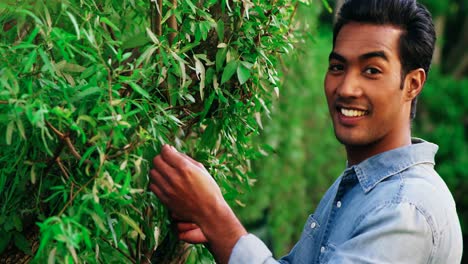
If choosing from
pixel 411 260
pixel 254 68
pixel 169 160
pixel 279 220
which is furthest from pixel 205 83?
pixel 279 220

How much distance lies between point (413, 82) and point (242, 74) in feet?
1.63

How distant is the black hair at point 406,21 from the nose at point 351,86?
0.14m

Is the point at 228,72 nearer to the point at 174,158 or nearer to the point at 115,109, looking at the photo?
the point at 174,158

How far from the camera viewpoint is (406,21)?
255 cm

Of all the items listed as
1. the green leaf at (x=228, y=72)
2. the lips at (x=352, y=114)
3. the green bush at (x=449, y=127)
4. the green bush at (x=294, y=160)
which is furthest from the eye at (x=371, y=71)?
the green bush at (x=449, y=127)

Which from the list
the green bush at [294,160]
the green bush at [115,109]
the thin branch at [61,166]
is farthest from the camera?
the green bush at [294,160]

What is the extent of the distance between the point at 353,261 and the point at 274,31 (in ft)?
2.53

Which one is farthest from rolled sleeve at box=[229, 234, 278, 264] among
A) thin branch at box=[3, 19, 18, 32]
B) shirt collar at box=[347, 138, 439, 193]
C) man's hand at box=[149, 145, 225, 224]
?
thin branch at box=[3, 19, 18, 32]

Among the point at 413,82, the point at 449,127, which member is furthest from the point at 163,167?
the point at 449,127

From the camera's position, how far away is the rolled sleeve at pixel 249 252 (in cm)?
234

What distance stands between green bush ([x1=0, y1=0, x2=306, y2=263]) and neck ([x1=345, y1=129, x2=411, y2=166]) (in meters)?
0.32

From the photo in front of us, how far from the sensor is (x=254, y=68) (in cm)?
264

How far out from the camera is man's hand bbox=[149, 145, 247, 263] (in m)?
2.38

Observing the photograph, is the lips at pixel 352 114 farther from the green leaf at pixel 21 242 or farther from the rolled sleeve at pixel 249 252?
the green leaf at pixel 21 242
